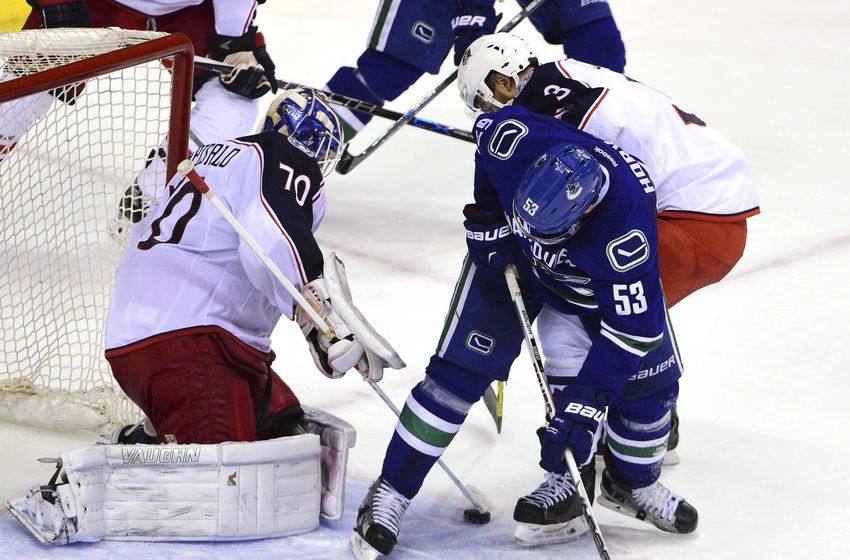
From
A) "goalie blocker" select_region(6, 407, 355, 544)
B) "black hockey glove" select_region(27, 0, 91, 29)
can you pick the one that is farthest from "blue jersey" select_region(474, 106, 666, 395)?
"black hockey glove" select_region(27, 0, 91, 29)

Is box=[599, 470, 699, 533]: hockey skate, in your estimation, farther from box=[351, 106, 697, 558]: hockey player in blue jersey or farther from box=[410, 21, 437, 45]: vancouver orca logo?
box=[410, 21, 437, 45]: vancouver orca logo

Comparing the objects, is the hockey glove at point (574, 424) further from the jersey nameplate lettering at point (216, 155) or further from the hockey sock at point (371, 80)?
the hockey sock at point (371, 80)

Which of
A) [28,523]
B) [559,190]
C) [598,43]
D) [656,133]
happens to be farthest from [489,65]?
[598,43]

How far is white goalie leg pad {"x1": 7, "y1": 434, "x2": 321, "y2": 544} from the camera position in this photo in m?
2.25

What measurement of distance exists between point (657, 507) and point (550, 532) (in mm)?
216

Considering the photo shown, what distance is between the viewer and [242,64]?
12.2 ft

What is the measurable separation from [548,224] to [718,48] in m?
4.32

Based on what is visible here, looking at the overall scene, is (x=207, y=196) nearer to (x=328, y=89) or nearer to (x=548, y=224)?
(x=548, y=224)

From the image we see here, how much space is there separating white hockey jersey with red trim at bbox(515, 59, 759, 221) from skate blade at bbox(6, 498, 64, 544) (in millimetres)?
1194

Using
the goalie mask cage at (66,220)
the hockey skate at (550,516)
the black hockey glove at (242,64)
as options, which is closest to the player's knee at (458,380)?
the hockey skate at (550,516)

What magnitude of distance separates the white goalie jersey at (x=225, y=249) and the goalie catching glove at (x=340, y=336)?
0.13 feet

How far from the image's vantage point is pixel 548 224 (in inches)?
84.7

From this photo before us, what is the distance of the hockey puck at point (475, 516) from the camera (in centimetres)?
254

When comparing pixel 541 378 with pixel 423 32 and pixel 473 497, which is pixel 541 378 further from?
pixel 423 32
